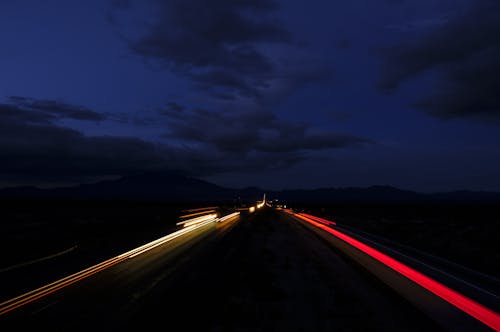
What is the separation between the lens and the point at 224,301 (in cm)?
1030

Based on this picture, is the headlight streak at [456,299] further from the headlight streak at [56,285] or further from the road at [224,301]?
the headlight streak at [56,285]

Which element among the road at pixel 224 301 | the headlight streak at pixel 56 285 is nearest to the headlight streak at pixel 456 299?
the road at pixel 224 301

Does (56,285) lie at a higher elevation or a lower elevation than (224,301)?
lower

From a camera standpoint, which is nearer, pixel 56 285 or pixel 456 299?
pixel 456 299

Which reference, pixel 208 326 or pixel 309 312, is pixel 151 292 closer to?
pixel 208 326

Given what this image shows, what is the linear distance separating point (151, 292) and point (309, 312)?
4.63 meters

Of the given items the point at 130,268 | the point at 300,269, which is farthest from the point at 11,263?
the point at 300,269

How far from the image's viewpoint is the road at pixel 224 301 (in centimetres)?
830

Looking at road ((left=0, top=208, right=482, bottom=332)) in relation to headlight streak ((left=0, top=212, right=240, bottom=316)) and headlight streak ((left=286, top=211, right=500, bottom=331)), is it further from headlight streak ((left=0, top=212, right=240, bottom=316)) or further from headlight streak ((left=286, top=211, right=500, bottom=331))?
headlight streak ((left=286, top=211, right=500, bottom=331))

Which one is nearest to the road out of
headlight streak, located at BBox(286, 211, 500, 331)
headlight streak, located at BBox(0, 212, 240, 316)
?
headlight streak, located at BBox(0, 212, 240, 316)

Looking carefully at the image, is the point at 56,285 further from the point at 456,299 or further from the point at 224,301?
the point at 456,299

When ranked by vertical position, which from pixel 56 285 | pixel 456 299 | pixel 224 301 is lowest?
pixel 56 285

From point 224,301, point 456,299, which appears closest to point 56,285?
point 224,301

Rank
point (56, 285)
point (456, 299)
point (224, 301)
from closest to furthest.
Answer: point (456, 299) < point (224, 301) < point (56, 285)
